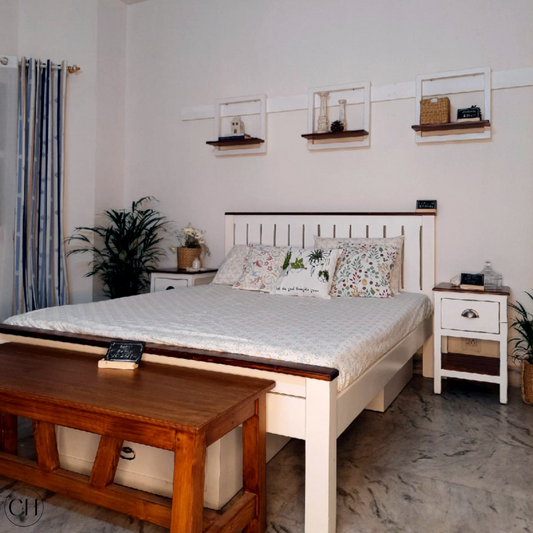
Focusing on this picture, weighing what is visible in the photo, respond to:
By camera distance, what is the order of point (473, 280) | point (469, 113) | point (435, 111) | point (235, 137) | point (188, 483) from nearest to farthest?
point (188, 483), point (473, 280), point (469, 113), point (435, 111), point (235, 137)

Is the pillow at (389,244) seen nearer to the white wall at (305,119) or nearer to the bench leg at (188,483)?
the white wall at (305,119)

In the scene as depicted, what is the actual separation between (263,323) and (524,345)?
6.92 feet

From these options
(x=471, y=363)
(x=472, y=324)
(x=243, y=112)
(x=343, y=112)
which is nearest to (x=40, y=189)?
(x=243, y=112)

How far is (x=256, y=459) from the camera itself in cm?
154

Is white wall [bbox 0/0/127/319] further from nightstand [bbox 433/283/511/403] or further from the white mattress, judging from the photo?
nightstand [bbox 433/283/511/403]

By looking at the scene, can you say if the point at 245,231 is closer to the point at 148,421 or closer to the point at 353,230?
the point at 353,230

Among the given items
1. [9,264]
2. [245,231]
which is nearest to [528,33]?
[245,231]

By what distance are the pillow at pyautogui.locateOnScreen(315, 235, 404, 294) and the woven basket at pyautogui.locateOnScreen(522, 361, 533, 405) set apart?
0.90 metres

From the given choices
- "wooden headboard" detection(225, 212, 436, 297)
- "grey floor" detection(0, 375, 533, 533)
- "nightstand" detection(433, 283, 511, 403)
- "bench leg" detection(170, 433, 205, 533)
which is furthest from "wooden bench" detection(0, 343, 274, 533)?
"wooden headboard" detection(225, 212, 436, 297)

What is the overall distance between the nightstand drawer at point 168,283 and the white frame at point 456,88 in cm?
214

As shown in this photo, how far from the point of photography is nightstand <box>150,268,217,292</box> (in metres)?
3.89

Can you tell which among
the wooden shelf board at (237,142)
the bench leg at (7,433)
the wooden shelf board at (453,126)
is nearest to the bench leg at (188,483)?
the bench leg at (7,433)

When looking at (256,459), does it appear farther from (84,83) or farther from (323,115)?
(84,83)

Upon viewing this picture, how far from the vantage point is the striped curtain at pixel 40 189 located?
3695mm
